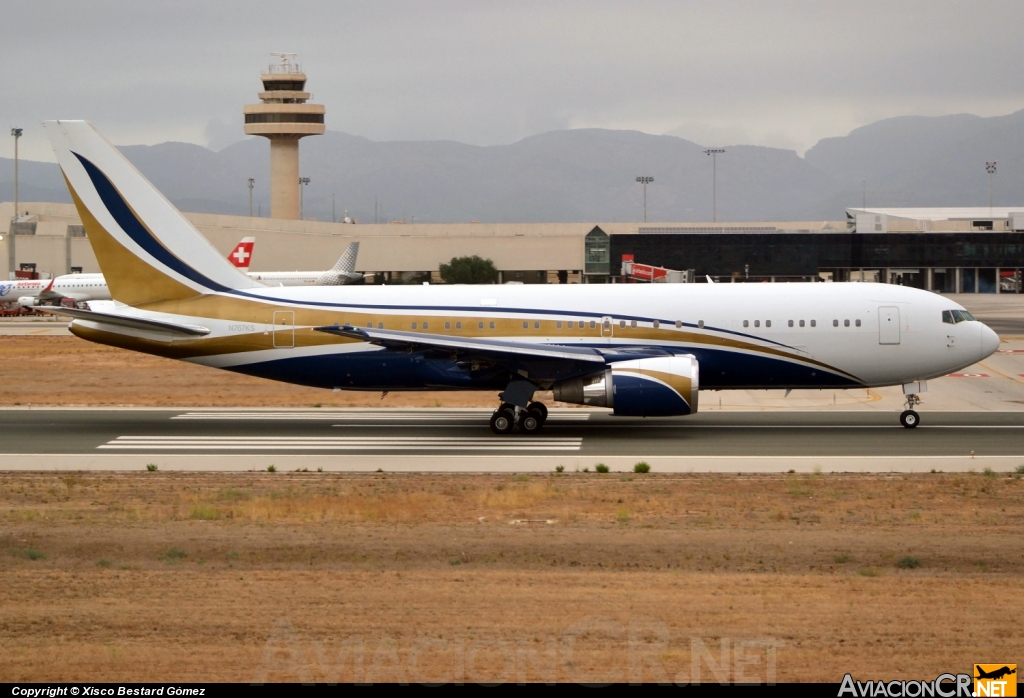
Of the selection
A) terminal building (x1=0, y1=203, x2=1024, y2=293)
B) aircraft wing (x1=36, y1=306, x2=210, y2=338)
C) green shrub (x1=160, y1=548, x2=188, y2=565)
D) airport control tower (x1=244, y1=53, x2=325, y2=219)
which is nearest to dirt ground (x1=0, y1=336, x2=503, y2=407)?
aircraft wing (x1=36, y1=306, x2=210, y2=338)

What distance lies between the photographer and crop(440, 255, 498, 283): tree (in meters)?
114

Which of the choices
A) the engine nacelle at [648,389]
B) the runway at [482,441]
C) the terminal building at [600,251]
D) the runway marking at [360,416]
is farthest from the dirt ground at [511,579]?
the terminal building at [600,251]

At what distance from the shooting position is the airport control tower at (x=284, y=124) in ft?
525

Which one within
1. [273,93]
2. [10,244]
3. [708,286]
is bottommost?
[708,286]

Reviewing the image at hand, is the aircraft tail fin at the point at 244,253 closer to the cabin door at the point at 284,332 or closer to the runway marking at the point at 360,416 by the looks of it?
the runway marking at the point at 360,416

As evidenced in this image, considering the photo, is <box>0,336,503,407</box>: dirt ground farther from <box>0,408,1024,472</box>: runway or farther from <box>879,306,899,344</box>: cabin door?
<box>879,306,899,344</box>: cabin door

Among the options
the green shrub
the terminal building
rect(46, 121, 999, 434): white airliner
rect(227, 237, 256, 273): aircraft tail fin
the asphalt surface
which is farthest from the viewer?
the terminal building

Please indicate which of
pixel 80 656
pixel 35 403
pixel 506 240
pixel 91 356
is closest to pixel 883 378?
pixel 80 656

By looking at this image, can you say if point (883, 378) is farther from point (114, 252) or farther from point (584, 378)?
point (114, 252)

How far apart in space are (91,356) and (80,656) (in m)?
43.5

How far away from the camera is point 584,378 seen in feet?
95.5

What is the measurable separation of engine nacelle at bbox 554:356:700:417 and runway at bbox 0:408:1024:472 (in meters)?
0.92

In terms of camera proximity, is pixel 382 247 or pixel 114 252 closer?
pixel 114 252

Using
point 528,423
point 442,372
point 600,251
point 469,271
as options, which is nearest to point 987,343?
point 528,423
